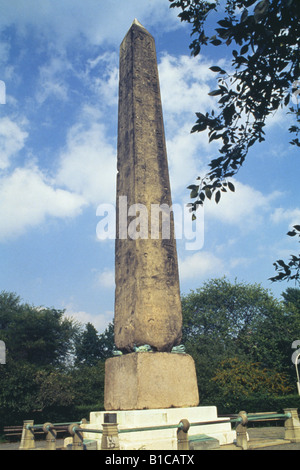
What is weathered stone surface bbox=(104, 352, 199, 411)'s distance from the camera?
224 inches

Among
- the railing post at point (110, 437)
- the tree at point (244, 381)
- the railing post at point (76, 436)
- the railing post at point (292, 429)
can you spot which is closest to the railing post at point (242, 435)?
the railing post at point (292, 429)

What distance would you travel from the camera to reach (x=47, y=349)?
858 inches

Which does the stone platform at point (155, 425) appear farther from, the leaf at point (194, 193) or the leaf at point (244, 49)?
the leaf at point (244, 49)

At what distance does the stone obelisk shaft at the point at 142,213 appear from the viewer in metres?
6.24

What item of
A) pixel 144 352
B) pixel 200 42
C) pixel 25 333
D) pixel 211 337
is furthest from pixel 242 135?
pixel 211 337

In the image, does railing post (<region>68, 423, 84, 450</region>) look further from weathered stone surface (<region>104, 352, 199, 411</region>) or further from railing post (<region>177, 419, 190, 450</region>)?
railing post (<region>177, 419, 190, 450</region>)

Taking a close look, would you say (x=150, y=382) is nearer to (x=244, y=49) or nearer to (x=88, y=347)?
(x=244, y=49)

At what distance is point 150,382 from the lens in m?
5.76

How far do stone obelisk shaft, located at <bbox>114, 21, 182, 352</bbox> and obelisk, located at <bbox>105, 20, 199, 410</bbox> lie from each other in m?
0.01

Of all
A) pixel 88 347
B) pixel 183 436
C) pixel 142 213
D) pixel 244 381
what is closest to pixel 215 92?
pixel 142 213

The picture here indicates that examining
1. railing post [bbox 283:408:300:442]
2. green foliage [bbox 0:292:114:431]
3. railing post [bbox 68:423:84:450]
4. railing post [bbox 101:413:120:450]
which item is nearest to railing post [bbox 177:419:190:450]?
railing post [bbox 101:413:120:450]

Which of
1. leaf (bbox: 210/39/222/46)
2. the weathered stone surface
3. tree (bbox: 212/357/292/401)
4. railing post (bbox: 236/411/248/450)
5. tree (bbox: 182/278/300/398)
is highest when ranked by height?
tree (bbox: 182/278/300/398)
